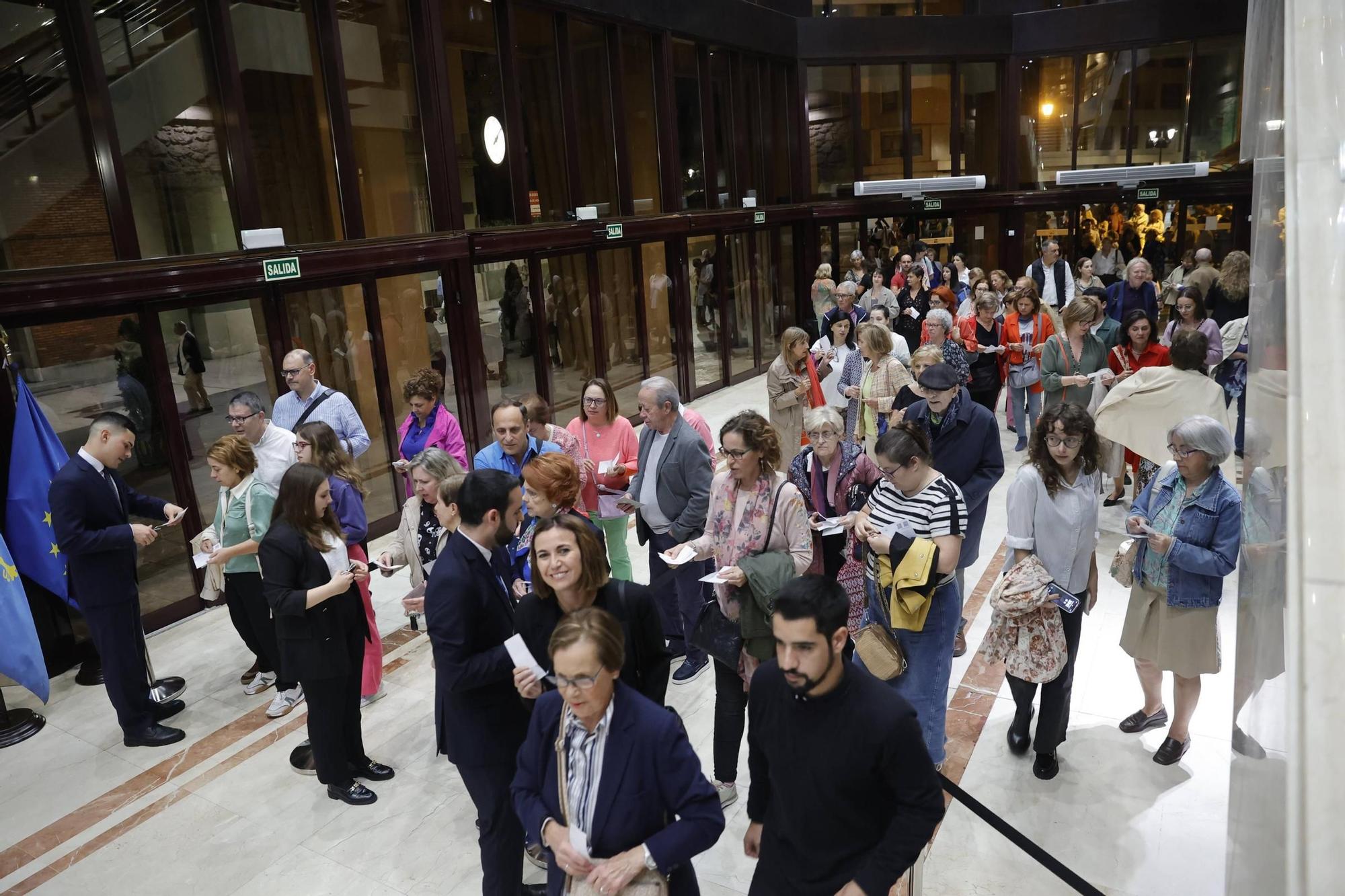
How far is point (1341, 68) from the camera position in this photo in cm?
202

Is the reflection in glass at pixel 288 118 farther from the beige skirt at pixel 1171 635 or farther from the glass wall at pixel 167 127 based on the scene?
the beige skirt at pixel 1171 635

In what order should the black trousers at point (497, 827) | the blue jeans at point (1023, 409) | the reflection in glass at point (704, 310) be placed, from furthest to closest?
the reflection in glass at point (704, 310) → the blue jeans at point (1023, 409) → the black trousers at point (497, 827)

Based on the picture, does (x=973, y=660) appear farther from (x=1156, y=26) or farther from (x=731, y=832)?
(x=1156, y=26)

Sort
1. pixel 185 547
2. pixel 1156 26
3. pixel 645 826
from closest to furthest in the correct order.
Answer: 1. pixel 645 826
2. pixel 185 547
3. pixel 1156 26

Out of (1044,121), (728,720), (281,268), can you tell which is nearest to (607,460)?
(728,720)

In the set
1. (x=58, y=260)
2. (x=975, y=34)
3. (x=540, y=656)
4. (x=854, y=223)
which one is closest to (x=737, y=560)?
(x=540, y=656)

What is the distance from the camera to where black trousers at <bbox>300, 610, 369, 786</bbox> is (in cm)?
426

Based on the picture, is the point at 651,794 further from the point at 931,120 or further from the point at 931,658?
the point at 931,120

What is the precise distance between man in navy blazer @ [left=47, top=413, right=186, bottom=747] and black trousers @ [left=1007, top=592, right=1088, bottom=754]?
4.74 meters

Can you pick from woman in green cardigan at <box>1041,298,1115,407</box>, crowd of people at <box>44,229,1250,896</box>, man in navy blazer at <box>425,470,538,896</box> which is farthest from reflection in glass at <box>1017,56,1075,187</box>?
man in navy blazer at <box>425,470,538,896</box>

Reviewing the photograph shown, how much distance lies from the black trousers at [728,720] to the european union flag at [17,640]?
4085mm

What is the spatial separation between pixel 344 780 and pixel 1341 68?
4807 mm

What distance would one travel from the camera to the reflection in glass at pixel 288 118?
7.48 m

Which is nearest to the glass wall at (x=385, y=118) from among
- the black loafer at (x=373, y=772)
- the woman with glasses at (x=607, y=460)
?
the woman with glasses at (x=607, y=460)
